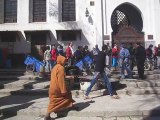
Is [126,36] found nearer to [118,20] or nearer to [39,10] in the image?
[118,20]

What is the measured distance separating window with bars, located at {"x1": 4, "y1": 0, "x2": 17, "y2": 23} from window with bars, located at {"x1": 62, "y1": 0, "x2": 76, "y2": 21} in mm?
3839

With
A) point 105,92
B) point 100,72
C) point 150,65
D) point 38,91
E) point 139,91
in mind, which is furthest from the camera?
point 150,65

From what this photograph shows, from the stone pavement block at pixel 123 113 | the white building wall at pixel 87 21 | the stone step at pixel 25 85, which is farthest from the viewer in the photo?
the white building wall at pixel 87 21

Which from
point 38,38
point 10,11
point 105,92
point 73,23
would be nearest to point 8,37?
point 10,11

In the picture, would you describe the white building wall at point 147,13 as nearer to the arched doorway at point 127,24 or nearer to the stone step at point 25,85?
the arched doorway at point 127,24

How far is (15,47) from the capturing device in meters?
22.9

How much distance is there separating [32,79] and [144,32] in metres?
10.2

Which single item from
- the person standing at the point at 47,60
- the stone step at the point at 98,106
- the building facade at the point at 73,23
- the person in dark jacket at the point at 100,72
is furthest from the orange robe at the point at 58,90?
the building facade at the point at 73,23

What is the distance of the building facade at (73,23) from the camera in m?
22.0

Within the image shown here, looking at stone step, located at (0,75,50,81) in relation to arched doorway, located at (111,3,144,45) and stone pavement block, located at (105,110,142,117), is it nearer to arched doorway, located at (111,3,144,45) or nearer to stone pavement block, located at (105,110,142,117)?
stone pavement block, located at (105,110,142,117)

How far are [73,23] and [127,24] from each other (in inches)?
177

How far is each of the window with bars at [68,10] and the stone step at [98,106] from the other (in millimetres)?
11533

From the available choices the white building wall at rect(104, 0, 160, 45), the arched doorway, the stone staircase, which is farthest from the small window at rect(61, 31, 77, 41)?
the stone staircase

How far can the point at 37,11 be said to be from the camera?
2334 centimetres
